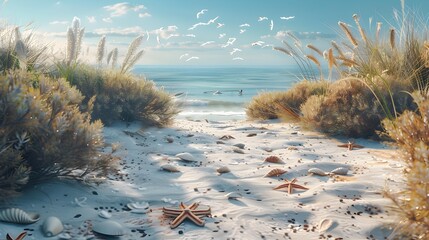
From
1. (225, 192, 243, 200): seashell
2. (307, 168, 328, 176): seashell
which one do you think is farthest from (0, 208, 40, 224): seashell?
(307, 168, 328, 176): seashell

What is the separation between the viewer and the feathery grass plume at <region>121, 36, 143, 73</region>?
295 inches

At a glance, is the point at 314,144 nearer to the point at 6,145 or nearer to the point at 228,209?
the point at 228,209

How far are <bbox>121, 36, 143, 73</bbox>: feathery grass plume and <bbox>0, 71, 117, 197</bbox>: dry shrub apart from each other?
3.87 metres

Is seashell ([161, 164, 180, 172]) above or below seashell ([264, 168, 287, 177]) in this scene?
below

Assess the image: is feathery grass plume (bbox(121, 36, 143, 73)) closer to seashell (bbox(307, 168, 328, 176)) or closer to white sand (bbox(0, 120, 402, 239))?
white sand (bbox(0, 120, 402, 239))

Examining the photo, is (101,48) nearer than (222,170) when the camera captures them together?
No

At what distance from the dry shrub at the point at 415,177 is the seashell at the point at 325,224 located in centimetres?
45

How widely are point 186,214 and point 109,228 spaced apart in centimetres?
52

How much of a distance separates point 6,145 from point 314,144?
4.10 m

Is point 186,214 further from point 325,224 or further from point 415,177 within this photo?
point 415,177

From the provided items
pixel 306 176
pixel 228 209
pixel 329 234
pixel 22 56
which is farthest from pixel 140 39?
pixel 329 234

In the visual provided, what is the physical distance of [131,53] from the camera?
7785mm

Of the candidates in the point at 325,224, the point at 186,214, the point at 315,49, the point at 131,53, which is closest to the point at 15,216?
the point at 186,214

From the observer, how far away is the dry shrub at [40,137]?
9.91 ft
